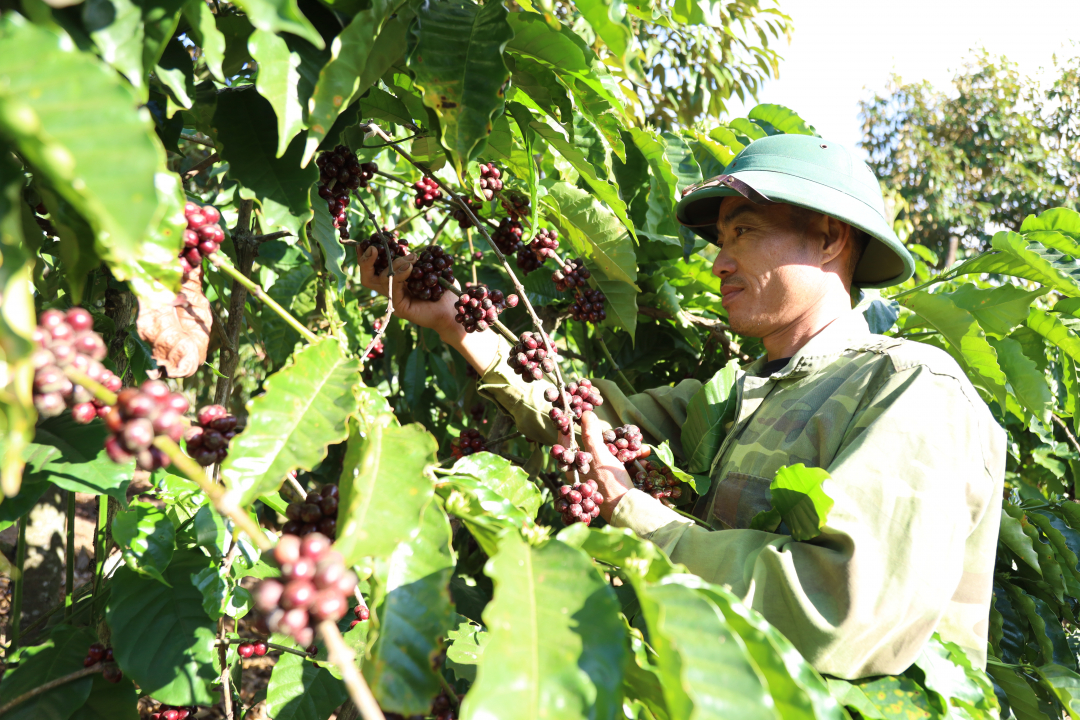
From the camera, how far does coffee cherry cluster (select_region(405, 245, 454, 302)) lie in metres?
1.82

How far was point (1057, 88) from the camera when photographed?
45.9 ft

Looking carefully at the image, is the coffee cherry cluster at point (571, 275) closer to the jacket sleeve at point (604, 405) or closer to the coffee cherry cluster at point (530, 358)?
the jacket sleeve at point (604, 405)

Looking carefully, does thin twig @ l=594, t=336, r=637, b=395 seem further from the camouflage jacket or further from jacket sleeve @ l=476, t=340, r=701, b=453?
the camouflage jacket

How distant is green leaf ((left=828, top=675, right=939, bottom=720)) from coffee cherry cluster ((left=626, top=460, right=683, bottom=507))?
21.6 inches

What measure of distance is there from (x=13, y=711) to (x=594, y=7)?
139cm

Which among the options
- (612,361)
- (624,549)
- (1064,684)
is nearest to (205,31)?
(624,549)

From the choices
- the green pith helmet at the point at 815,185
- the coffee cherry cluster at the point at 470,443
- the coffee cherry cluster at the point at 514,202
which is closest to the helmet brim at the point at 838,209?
the green pith helmet at the point at 815,185

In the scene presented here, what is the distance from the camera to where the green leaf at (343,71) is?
2.93 feet

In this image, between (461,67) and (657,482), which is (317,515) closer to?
(461,67)

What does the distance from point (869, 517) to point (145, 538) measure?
122 cm

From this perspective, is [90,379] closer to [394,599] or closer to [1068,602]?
[394,599]

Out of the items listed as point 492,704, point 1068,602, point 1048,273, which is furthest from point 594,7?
point 1068,602

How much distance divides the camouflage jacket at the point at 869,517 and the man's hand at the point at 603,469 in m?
0.04

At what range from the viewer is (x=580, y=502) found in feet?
5.00
